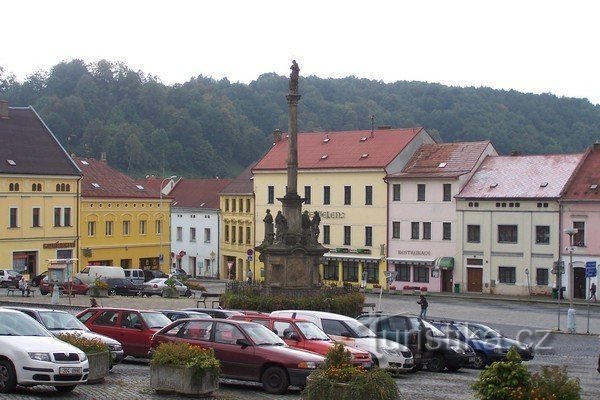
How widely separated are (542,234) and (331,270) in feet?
57.4

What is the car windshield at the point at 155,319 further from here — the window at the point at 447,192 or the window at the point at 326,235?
the window at the point at 326,235

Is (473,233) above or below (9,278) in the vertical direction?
above

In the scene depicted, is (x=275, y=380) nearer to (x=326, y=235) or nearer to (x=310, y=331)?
(x=310, y=331)

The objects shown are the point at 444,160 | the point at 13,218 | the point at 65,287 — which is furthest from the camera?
the point at 444,160

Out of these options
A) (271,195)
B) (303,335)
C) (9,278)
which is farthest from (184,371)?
(271,195)

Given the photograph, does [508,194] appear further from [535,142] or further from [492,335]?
[535,142]

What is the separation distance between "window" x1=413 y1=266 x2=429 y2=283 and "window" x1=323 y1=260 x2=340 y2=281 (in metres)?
7.06

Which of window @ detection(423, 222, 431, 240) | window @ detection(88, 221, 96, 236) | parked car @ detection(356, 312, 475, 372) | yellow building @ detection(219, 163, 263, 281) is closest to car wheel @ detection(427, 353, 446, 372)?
parked car @ detection(356, 312, 475, 372)

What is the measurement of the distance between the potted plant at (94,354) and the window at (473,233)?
4899cm

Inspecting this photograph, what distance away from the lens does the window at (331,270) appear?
7388 centimetres

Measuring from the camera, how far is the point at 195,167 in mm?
146375

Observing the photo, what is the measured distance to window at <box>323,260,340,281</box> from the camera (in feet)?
242

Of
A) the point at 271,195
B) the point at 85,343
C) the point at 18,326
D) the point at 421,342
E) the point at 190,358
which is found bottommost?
the point at 421,342

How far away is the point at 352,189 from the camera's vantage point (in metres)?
73.6
